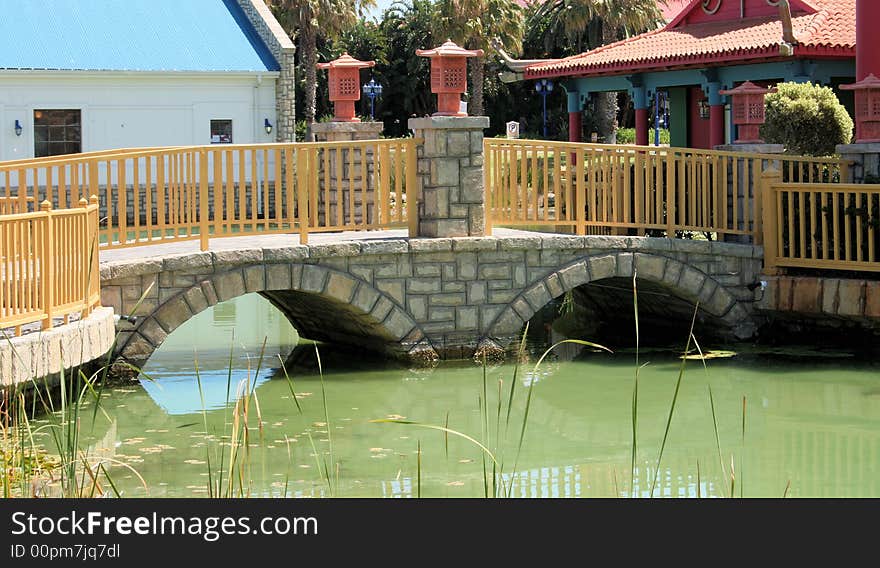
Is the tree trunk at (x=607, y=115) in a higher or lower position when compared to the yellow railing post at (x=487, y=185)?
higher

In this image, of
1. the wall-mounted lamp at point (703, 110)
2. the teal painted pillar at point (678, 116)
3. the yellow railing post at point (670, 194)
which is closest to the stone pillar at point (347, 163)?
the yellow railing post at point (670, 194)

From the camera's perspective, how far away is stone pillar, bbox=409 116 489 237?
1384 cm

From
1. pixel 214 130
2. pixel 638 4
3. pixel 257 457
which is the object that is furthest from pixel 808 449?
pixel 638 4

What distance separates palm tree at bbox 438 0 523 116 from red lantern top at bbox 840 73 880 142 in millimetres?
A: 25204

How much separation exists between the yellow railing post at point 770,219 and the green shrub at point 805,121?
3.43 metres

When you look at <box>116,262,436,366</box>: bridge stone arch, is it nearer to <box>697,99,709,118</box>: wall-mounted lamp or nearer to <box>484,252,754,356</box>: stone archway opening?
<box>484,252,754,356</box>: stone archway opening

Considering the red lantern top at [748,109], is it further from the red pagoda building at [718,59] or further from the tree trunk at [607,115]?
Result: the tree trunk at [607,115]

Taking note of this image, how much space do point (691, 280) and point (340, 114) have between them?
488 cm

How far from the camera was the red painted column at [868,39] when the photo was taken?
55.8 feet

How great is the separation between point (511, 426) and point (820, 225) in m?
4.90

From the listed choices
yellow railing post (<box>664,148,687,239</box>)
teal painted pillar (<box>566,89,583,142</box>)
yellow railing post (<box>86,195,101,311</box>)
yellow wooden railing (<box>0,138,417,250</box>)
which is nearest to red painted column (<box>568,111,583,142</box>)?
teal painted pillar (<box>566,89,583,142</box>)

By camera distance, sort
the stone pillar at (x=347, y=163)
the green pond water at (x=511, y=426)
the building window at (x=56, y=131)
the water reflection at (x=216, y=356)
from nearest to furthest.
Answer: the green pond water at (x=511, y=426) < the water reflection at (x=216, y=356) < the stone pillar at (x=347, y=163) < the building window at (x=56, y=131)

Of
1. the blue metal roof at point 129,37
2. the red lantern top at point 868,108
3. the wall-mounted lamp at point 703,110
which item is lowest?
the red lantern top at point 868,108

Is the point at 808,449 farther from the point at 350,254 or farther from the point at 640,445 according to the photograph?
the point at 350,254
